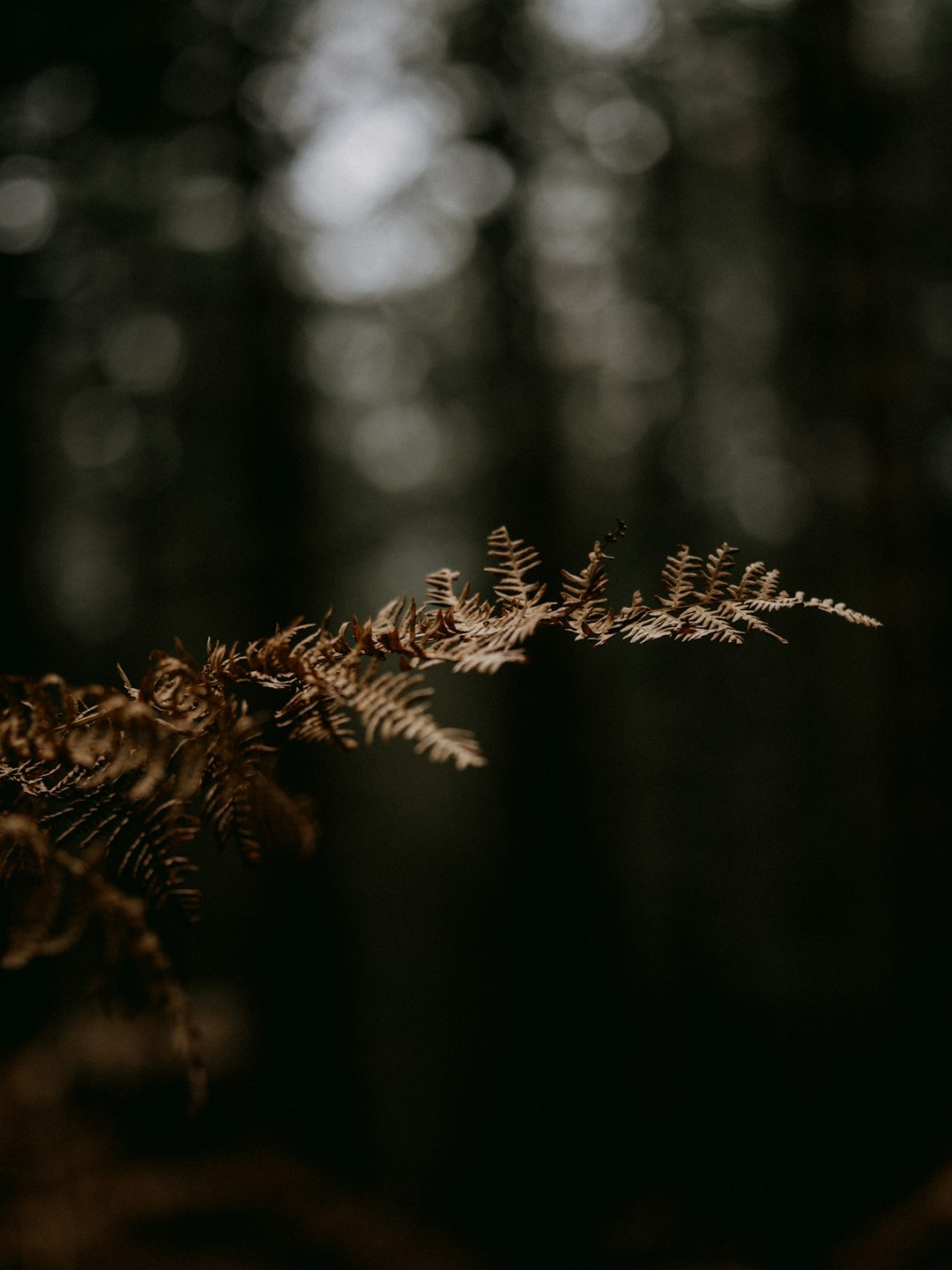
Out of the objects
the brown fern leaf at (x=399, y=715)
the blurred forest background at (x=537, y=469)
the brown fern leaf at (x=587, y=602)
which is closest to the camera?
the brown fern leaf at (x=399, y=715)

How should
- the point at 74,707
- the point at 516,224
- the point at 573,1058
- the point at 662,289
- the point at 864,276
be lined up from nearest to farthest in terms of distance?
the point at 74,707 < the point at 864,276 < the point at 573,1058 < the point at 516,224 < the point at 662,289

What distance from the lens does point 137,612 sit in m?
6.86

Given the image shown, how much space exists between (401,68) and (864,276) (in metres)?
3.88

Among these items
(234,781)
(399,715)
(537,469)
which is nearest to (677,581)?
(399,715)

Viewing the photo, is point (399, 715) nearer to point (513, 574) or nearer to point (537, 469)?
point (513, 574)

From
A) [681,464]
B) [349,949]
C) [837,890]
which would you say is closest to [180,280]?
[681,464]

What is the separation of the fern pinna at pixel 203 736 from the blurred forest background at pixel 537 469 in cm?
390

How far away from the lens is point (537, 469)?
5.56 metres

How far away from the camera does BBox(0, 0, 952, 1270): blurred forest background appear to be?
15.6ft

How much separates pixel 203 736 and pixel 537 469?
16.7ft

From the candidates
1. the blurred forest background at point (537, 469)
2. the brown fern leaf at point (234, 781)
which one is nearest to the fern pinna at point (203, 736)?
the brown fern leaf at point (234, 781)

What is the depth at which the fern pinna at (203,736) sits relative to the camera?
586mm

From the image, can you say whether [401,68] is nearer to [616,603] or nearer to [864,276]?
[864,276]

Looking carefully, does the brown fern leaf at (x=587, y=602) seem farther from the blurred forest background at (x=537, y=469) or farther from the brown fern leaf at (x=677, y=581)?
the blurred forest background at (x=537, y=469)
